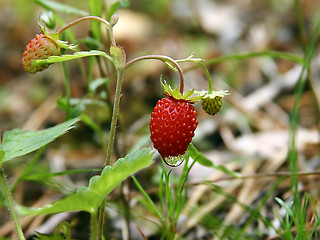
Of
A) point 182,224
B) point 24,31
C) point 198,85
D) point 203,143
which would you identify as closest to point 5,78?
point 24,31

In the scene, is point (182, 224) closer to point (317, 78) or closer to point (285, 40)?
point (317, 78)

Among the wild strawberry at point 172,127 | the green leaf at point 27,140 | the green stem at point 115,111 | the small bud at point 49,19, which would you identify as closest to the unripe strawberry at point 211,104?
the wild strawberry at point 172,127

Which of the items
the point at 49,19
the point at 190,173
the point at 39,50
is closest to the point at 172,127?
A: the point at 39,50

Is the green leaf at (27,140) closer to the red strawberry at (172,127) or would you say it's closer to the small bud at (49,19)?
the red strawberry at (172,127)

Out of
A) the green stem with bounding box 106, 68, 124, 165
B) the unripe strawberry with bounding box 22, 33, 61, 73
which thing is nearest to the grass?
the green stem with bounding box 106, 68, 124, 165

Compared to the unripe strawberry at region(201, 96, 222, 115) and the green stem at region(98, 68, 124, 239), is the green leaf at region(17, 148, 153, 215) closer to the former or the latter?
the green stem at region(98, 68, 124, 239)

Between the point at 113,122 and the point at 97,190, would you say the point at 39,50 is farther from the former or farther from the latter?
the point at 97,190
